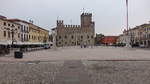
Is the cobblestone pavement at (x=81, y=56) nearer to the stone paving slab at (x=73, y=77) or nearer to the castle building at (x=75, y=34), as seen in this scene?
the stone paving slab at (x=73, y=77)

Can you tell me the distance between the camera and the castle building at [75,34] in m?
134

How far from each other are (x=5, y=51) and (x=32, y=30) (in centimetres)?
4639

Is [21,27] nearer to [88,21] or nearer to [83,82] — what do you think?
[83,82]

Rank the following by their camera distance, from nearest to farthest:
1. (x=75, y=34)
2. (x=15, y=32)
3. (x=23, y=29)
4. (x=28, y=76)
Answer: (x=28, y=76)
(x=15, y=32)
(x=23, y=29)
(x=75, y=34)

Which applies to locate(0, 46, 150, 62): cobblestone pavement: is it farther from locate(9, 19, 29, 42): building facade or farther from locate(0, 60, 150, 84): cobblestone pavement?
locate(9, 19, 29, 42): building facade

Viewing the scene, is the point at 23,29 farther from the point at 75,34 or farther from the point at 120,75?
the point at 75,34

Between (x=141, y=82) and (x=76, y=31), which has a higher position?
(x=76, y=31)

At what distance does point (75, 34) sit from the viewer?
136125mm

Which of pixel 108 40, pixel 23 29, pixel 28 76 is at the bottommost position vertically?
pixel 28 76

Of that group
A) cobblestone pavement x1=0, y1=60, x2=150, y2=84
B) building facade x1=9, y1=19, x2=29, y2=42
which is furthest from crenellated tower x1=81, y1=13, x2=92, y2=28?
cobblestone pavement x1=0, y1=60, x2=150, y2=84

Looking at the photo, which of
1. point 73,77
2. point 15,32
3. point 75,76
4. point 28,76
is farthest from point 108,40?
point 73,77

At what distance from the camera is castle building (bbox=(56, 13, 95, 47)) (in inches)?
5285

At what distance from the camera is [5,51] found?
37562 mm

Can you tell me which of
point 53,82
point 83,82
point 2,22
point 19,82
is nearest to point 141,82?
point 83,82
